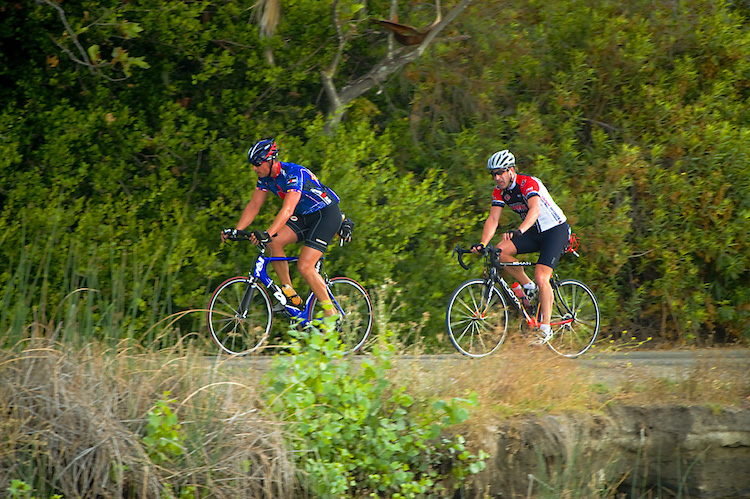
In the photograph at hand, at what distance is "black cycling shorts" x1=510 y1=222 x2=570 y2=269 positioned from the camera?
26.7 ft

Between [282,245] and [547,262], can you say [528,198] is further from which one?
[282,245]

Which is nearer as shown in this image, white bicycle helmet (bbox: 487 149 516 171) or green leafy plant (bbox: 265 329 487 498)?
green leafy plant (bbox: 265 329 487 498)

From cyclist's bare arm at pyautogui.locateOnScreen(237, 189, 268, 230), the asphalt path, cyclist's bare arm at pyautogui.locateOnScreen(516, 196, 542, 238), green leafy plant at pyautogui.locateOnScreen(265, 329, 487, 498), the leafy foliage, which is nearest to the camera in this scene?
green leafy plant at pyautogui.locateOnScreen(265, 329, 487, 498)

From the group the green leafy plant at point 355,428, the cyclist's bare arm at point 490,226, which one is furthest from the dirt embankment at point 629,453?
the cyclist's bare arm at point 490,226

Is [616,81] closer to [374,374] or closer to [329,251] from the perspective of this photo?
[329,251]

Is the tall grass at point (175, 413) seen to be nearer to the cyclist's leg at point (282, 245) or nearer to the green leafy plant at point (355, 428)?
the green leafy plant at point (355, 428)

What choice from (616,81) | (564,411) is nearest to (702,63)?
(616,81)

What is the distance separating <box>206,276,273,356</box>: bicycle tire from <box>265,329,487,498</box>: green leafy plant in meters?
2.63

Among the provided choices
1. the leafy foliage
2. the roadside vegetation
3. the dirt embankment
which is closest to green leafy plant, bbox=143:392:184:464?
the roadside vegetation

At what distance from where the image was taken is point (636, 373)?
7098mm

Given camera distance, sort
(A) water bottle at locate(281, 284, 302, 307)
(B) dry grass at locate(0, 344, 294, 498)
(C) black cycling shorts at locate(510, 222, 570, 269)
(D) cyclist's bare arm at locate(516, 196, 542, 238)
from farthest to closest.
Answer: (C) black cycling shorts at locate(510, 222, 570, 269), (A) water bottle at locate(281, 284, 302, 307), (D) cyclist's bare arm at locate(516, 196, 542, 238), (B) dry grass at locate(0, 344, 294, 498)

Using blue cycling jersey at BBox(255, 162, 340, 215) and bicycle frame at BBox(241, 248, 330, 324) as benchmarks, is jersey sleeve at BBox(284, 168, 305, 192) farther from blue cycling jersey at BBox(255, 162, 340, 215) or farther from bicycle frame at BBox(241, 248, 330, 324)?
bicycle frame at BBox(241, 248, 330, 324)

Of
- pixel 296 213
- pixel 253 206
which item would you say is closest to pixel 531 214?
pixel 296 213

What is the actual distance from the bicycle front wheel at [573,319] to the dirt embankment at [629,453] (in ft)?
7.77
